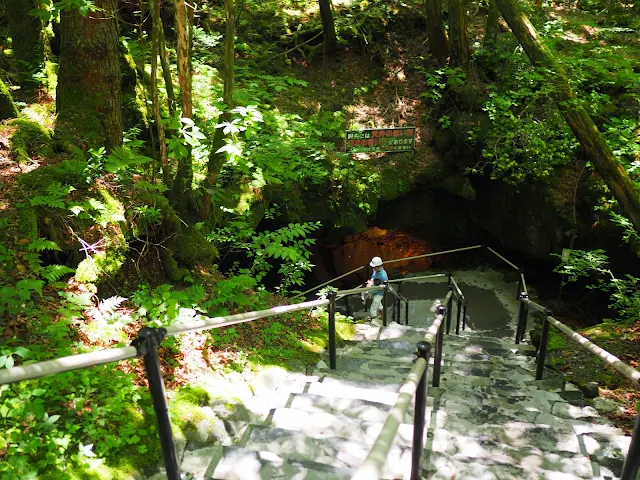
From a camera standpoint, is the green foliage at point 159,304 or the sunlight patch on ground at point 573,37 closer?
the green foliage at point 159,304

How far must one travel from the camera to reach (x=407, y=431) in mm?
3236

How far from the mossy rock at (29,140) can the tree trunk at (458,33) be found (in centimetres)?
979

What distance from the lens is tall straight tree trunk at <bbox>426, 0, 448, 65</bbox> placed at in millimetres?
11156

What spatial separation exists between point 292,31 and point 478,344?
10.1 metres

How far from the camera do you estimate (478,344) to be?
7.22 meters

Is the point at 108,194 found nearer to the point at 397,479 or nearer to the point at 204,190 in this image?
the point at 204,190

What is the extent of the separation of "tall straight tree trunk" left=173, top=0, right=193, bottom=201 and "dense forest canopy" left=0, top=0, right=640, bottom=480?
0.02m

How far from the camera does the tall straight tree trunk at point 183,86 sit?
4781 mm

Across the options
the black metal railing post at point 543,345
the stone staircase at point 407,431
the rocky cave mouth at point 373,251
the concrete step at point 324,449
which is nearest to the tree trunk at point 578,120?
the black metal railing post at point 543,345

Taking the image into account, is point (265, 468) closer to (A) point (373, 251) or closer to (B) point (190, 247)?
(B) point (190, 247)

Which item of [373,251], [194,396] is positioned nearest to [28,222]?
[194,396]

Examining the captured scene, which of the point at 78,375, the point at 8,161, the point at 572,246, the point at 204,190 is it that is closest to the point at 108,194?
the point at 8,161

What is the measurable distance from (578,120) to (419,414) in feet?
21.5

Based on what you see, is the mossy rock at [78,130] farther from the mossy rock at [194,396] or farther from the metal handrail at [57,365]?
the metal handrail at [57,365]
